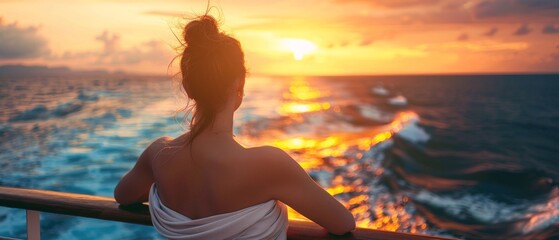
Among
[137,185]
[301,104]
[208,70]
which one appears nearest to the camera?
[208,70]

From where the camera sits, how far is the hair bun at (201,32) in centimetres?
127

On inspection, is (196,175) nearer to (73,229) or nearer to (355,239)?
(355,239)

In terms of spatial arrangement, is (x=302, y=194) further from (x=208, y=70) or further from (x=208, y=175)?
(x=208, y=70)

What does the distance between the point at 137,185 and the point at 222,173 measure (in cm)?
47

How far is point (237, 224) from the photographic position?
1311 mm

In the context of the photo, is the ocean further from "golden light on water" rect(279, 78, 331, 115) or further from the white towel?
"golden light on water" rect(279, 78, 331, 115)

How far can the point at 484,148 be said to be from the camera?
77.7 ft

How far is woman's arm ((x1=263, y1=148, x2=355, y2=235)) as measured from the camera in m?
1.25

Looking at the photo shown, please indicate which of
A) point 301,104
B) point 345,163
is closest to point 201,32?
point 345,163

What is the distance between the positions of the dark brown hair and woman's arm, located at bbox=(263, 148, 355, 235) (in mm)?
187

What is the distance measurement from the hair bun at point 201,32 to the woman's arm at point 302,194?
1.05ft

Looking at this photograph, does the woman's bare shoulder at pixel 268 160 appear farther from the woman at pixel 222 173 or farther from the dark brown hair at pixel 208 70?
the dark brown hair at pixel 208 70

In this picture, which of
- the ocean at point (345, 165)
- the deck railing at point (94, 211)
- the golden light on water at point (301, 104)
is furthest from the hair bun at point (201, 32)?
the golden light on water at point (301, 104)

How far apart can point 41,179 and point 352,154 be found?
9.39m
